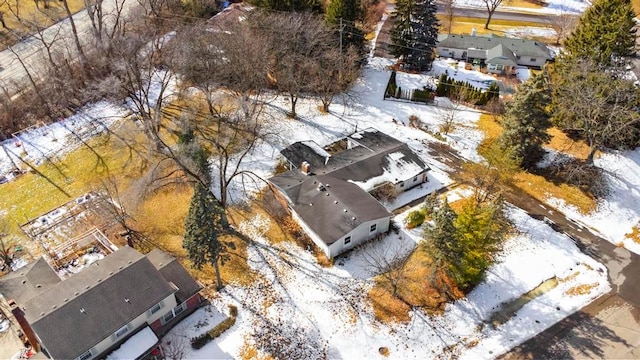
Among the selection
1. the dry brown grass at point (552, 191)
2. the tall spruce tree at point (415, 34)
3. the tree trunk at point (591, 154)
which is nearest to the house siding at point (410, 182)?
the dry brown grass at point (552, 191)

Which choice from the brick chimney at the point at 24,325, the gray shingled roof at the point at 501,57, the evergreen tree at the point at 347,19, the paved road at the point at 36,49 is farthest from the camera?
the gray shingled roof at the point at 501,57

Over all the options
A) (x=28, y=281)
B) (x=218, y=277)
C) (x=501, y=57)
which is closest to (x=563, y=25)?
(x=501, y=57)

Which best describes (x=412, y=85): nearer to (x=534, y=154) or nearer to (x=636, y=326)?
(x=534, y=154)

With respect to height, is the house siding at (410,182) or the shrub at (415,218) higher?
the house siding at (410,182)

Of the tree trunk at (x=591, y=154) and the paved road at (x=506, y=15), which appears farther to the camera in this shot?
the paved road at (x=506, y=15)

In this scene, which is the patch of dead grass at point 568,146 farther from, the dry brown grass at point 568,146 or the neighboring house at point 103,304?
the neighboring house at point 103,304

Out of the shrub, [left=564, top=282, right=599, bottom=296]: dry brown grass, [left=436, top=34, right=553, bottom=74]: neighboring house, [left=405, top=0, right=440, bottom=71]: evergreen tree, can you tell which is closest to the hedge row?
the shrub

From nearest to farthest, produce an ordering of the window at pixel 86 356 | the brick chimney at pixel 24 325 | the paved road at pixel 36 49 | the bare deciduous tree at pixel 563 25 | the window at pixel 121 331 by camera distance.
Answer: the window at pixel 86 356
the brick chimney at pixel 24 325
the window at pixel 121 331
the paved road at pixel 36 49
the bare deciduous tree at pixel 563 25

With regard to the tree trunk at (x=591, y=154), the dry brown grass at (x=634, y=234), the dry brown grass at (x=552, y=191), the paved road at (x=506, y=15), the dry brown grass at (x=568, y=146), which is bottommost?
the dry brown grass at (x=634, y=234)

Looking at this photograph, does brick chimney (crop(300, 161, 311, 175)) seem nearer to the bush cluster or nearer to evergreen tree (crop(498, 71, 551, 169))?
evergreen tree (crop(498, 71, 551, 169))

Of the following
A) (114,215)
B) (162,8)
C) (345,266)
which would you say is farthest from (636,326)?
(162,8)
